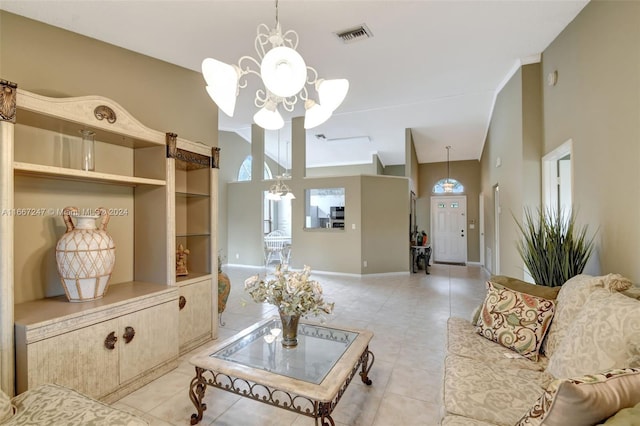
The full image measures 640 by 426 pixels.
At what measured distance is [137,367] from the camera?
211 centimetres

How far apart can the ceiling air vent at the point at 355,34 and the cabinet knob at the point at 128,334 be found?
344cm

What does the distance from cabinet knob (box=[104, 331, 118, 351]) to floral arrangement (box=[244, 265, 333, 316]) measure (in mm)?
1036

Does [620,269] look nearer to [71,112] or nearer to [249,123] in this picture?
[71,112]

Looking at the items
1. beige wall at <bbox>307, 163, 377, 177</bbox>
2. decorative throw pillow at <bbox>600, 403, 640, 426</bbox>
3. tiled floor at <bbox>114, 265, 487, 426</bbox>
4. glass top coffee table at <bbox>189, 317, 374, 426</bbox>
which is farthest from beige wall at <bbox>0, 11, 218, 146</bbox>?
beige wall at <bbox>307, 163, 377, 177</bbox>

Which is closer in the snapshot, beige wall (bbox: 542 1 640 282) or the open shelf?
the open shelf

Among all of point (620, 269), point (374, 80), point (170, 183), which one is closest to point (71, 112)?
point (170, 183)

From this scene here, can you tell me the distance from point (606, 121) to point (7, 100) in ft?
13.6

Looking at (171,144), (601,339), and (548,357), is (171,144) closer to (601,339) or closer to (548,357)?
(601,339)

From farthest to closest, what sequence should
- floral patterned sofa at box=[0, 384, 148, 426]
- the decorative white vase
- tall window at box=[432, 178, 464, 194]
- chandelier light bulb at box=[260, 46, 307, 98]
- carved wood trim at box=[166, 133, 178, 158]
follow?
tall window at box=[432, 178, 464, 194] → carved wood trim at box=[166, 133, 178, 158] → the decorative white vase → chandelier light bulb at box=[260, 46, 307, 98] → floral patterned sofa at box=[0, 384, 148, 426]

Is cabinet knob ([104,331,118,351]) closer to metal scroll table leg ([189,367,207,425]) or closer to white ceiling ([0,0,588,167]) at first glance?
metal scroll table leg ([189,367,207,425])

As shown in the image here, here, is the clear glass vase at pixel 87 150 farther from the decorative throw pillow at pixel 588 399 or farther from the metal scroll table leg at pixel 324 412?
the decorative throw pillow at pixel 588 399

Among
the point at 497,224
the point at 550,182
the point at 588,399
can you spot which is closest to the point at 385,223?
the point at 497,224

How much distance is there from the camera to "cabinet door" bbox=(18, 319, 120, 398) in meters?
1.62

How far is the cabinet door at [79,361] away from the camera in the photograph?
1615 millimetres
